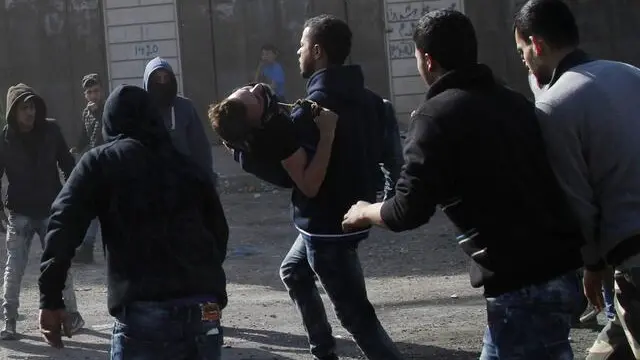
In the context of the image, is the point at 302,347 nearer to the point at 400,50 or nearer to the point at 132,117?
the point at 132,117

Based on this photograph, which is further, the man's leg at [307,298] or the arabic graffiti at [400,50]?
the arabic graffiti at [400,50]

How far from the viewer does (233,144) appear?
5570 millimetres

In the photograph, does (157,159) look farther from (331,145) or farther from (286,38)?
(286,38)

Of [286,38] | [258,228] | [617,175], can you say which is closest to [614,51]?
[286,38]

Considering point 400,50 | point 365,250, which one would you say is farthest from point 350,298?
point 400,50

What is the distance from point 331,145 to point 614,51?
14.4 m

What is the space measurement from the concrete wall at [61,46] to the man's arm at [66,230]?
1583cm

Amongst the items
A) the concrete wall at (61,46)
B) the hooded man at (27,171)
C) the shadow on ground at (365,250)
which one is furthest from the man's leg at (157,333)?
the concrete wall at (61,46)

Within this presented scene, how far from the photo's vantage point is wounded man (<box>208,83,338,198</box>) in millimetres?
5477

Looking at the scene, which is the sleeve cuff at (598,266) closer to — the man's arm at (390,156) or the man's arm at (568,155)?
the man's arm at (568,155)

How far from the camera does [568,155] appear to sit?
14.2 feet

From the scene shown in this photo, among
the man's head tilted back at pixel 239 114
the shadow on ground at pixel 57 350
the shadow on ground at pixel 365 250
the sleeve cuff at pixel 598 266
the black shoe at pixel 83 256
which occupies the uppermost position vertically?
the man's head tilted back at pixel 239 114

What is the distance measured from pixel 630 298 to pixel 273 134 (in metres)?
1.91

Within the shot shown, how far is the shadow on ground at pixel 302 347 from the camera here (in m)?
7.29
